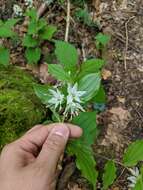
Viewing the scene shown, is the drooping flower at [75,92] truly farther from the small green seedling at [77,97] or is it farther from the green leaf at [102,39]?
the green leaf at [102,39]

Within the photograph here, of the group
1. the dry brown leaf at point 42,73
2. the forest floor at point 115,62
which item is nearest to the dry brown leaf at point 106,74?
the forest floor at point 115,62

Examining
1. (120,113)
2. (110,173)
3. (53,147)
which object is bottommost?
(110,173)

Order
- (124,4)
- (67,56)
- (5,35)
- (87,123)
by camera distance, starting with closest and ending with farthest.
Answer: (87,123), (67,56), (5,35), (124,4)

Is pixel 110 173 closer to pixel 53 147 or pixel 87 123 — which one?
pixel 87 123

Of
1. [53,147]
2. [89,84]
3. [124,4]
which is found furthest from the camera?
[124,4]

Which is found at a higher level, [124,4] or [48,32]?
[124,4]

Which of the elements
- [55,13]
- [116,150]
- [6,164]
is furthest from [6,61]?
[6,164]

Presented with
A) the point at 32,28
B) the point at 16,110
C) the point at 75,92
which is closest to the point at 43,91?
the point at 75,92
